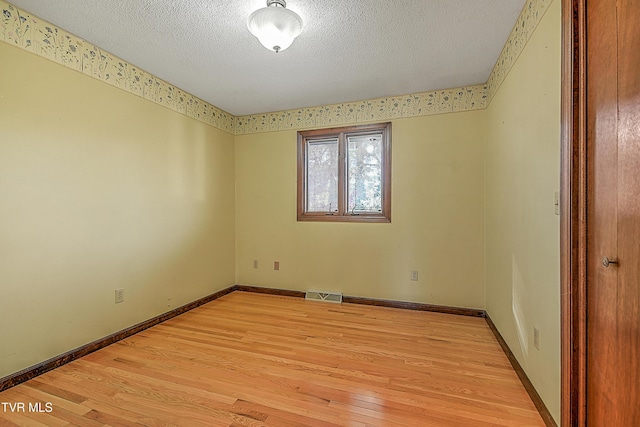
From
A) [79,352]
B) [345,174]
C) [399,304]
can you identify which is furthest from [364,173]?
[79,352]

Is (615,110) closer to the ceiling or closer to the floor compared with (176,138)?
closer to the floor

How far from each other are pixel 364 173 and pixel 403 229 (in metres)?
0.82

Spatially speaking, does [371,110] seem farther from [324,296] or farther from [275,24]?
A: [324,296]

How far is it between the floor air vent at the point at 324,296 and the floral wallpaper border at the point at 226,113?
2.12 m

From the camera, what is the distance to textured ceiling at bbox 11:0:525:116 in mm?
1769

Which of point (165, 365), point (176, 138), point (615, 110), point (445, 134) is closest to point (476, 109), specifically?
point (445, 134)

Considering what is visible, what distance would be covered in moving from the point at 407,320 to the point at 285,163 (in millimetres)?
2371

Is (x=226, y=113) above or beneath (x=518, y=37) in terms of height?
above

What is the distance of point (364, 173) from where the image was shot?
3406 millimetres

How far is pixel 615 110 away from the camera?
38.1 inches

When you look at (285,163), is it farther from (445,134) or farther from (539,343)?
(539,343)

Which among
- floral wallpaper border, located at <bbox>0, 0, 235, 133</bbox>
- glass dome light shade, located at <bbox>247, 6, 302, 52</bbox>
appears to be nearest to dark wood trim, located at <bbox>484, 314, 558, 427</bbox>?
glass dome light shade, located at <bbox>247, 6, 302, 52</bbox>

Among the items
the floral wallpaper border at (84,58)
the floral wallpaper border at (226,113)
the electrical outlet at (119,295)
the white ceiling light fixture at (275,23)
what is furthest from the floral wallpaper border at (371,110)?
the electrical outlet at (119,295)

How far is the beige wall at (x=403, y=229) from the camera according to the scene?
9.71ft
